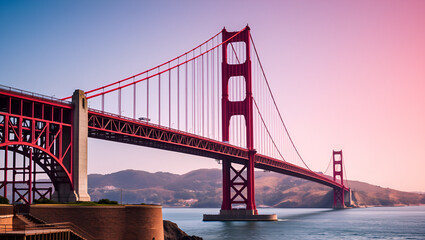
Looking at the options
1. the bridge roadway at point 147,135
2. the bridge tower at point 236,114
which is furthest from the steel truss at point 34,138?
the bridge tower at point 236,114

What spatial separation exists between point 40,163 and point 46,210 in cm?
1197

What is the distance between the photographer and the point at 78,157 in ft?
169

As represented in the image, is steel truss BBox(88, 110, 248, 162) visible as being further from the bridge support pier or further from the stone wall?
the stone wall

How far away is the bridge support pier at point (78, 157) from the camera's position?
5100 centimetres

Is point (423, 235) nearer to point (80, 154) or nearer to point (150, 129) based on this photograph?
point (150, 129)

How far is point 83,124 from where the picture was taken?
172 ft

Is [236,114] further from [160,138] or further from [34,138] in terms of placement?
[34,138]

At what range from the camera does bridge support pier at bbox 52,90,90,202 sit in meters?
51.0

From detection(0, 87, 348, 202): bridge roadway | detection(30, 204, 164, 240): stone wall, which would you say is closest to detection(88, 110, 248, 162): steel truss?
detection(0, 87, 348, 202): bridge roadway

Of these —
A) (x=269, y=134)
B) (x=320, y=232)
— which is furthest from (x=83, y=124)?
(x=269, y=134)

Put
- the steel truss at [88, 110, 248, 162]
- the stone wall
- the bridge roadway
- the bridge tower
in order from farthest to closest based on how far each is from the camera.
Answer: the bridge tower < the steel truss at [88, 110, 248, 162] < the bridge roadway < the stone wall

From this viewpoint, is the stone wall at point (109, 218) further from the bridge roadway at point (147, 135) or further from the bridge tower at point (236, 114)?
the bridge tower at point (236, 114)

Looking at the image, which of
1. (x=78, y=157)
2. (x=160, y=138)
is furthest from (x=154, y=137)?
(x=78, y=157)

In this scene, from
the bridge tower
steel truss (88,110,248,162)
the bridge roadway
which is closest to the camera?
the bridge roadway
